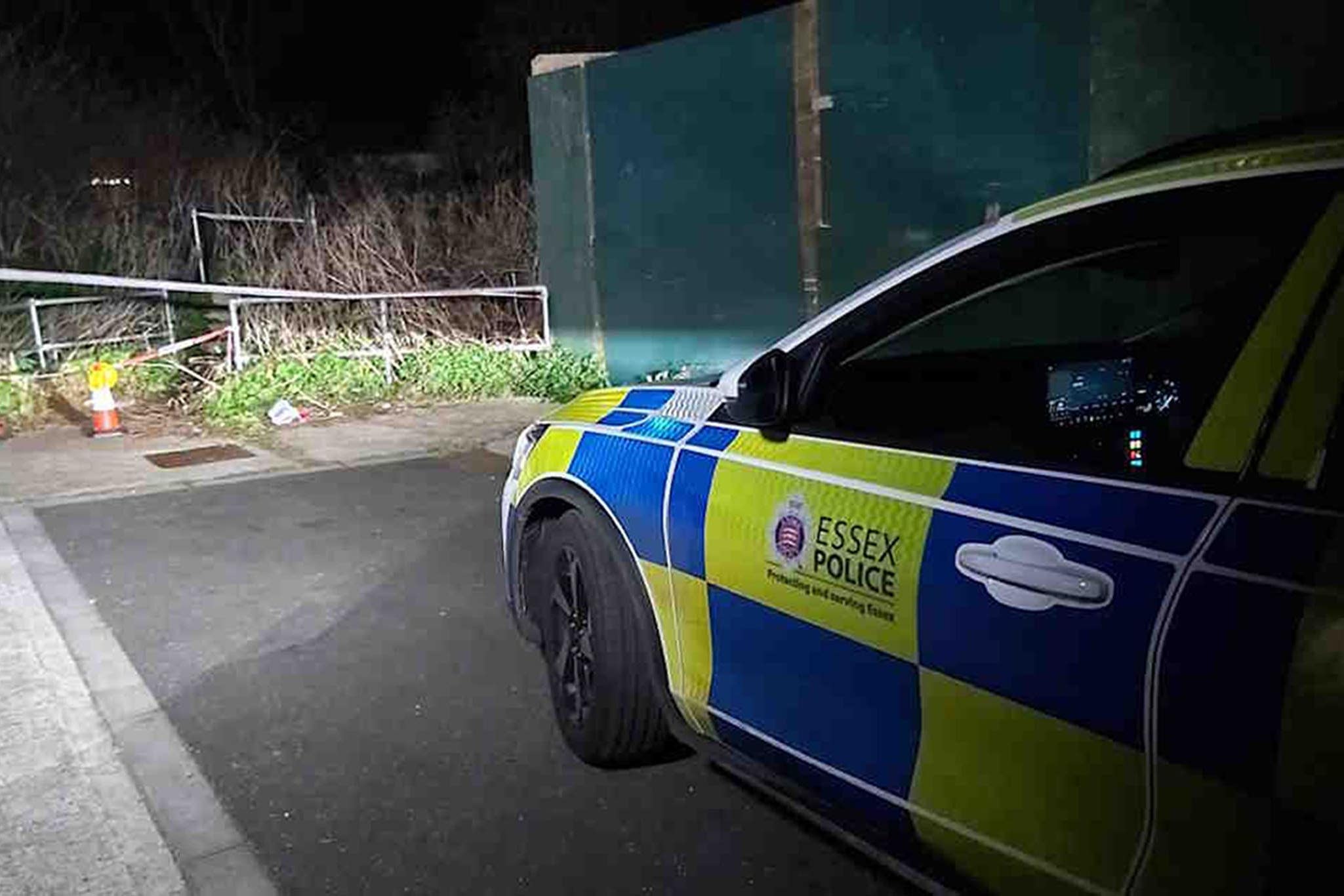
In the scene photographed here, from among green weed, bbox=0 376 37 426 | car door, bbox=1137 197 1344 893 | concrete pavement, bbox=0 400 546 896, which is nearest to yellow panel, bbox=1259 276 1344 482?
car door, bbox=1137 197 1344 893

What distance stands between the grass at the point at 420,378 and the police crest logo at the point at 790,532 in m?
7.64

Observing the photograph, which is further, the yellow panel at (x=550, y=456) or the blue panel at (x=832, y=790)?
the yellow panel at (x=550, y=456)

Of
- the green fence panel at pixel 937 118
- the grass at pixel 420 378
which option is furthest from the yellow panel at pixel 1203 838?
the grass at pixel 420 378

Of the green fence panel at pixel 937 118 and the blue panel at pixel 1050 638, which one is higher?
the green fence panel at pixel 937 118

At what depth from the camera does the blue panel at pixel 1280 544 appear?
1612 millimetres

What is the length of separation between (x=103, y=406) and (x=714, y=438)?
7.91 m

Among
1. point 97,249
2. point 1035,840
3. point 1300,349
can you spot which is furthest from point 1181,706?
point 97,249

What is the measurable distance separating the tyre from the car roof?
1.07 meters

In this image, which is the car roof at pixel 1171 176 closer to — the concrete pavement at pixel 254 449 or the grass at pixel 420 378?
the concrete pavement at pixel 254 449

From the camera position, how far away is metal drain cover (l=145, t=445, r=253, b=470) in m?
8.17

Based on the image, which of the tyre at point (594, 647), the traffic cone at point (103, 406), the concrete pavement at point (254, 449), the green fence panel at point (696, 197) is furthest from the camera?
the traffic cone at point (103, 406)

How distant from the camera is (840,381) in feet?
9.48

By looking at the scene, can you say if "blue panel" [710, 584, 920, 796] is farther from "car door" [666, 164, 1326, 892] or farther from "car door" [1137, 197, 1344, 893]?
"car door" [1137, 197, 1344, 893]

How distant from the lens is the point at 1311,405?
1.74 metres
